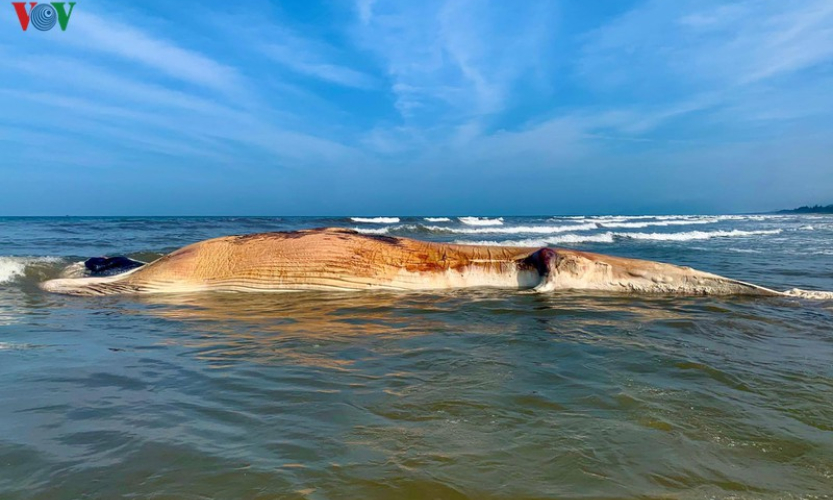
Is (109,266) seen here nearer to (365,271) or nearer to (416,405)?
(365,271)

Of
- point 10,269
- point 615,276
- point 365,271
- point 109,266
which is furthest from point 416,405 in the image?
point 10,269

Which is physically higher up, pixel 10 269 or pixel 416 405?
pixel 10 269

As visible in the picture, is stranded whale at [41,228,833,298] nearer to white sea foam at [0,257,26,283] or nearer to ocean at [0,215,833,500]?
ocean at [0,215,833,500]

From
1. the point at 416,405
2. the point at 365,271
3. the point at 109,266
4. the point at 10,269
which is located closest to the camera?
the point at 416,405

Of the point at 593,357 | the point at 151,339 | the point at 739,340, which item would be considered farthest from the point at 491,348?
the point at 151,339

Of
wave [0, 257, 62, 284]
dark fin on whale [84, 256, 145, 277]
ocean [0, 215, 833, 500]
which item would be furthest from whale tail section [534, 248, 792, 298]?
wave [0, 257, 62, 284]

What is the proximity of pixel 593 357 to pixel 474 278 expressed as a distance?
309cm

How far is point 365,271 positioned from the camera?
621cm

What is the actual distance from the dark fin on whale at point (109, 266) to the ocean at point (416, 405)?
2021 mm

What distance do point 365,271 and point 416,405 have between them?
3.72 meters

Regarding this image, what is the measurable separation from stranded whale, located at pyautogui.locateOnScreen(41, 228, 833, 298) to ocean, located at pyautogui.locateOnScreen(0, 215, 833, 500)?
1.14 metres

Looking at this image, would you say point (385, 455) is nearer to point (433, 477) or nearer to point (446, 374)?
point (433, 477)

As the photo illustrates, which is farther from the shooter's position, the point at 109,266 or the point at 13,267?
the point at 13,267

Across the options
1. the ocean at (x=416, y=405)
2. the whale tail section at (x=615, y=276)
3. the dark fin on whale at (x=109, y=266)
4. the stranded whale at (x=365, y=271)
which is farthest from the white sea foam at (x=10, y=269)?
the whale tail section at (x=615, y=276)
